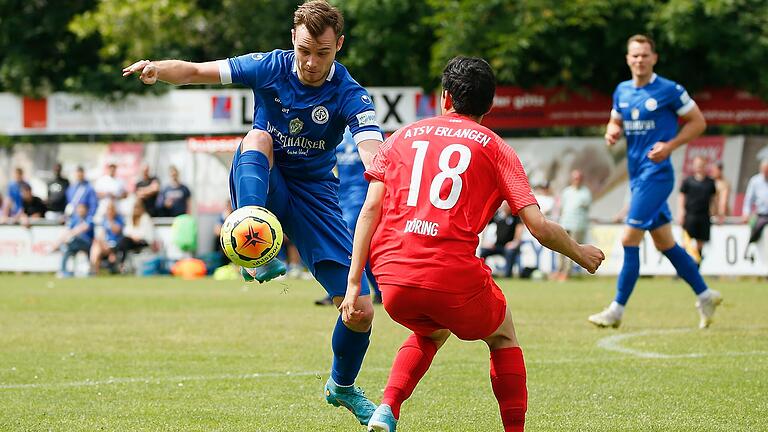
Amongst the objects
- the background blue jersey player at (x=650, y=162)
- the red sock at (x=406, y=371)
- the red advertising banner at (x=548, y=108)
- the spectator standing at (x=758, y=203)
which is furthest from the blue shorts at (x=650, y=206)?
the red advertising banner at (x=548, y=108)

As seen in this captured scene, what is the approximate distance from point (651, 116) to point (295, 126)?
5427mm

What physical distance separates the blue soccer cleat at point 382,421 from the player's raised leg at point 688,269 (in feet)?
20.7

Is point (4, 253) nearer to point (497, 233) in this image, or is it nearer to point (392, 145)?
point (497, 233)

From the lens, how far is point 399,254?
531 centimetres

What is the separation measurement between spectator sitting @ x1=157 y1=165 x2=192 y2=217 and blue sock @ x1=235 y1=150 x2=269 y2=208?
1736 centimetres

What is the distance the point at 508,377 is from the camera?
5.51 meters

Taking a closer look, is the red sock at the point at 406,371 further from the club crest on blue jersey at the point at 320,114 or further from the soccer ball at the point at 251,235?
the club crest on blue jersey at the point at 320,114

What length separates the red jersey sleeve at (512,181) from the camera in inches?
205

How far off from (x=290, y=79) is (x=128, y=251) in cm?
1717

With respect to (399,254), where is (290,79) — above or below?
above

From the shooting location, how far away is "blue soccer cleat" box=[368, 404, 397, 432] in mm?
5332

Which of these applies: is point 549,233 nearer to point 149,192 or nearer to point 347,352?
point 347,352

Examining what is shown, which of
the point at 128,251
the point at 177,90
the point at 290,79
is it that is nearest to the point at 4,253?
the point at 128,251

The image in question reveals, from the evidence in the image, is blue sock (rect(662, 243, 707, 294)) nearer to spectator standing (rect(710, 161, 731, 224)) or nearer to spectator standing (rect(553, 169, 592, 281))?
spectator standing (rect(553, 169, 592, 281))
